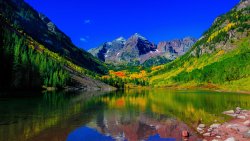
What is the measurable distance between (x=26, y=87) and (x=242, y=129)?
128237mm

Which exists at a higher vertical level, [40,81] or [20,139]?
[40,81]

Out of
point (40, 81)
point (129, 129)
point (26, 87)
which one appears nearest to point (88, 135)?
point (129, 129)

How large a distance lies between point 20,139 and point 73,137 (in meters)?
7.43

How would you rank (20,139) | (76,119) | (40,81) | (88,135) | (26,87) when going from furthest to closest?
(40,81), (26,87), (76,119), (88,135), (20,139)

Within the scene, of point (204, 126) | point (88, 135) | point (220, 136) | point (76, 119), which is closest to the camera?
point (220, 136)

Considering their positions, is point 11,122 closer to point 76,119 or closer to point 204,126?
point 76,119

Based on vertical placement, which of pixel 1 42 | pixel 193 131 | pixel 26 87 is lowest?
pixel 193 131

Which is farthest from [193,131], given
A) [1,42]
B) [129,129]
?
[1,42]

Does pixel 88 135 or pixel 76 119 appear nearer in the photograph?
pixel 88 135

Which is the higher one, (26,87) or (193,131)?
(26,87)

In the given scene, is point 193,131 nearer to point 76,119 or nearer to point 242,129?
point 242,129

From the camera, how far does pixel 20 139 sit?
34.0 meters

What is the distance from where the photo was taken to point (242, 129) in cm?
4116

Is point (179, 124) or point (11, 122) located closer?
point (11, 122)
